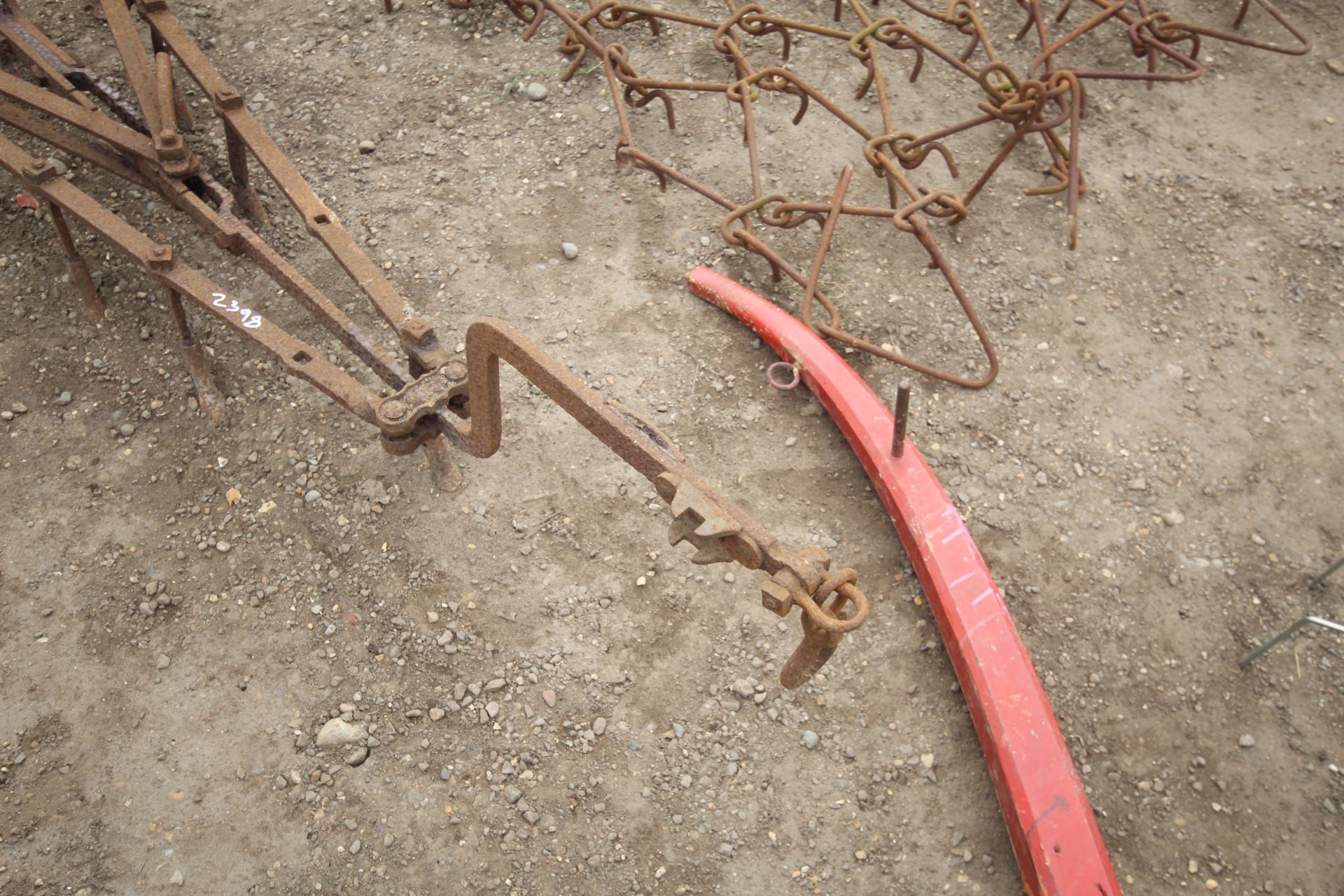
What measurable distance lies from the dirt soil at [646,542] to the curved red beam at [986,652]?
15cm

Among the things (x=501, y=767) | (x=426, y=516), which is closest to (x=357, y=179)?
(x=426, y=516)

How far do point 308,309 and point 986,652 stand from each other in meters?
2.13

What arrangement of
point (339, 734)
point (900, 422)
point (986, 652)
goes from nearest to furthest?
1. point (986, 652)
2. point (339, 734)
3. point (900, 422)

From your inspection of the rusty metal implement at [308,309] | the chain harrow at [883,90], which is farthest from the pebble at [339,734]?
the chain harrow at [883,90]

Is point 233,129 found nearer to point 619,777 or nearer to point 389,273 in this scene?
point 389,273

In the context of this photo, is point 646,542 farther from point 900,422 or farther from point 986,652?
point 986,652

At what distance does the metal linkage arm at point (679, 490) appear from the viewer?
1.95 meters

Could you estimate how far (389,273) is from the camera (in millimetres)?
3758

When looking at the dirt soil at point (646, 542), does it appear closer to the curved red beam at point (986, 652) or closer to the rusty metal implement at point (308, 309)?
the curved red beam at point (986, 652)

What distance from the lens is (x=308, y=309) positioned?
2.91 meters

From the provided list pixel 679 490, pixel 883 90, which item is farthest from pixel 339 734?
pixel 883 90

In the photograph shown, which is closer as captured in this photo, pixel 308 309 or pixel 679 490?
pixel 679 490

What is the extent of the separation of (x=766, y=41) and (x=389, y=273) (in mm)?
2196

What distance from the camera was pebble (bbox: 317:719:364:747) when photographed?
2.73m
